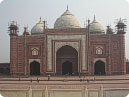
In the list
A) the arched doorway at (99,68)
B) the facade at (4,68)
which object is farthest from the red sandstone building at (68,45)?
the facade at (4,68)

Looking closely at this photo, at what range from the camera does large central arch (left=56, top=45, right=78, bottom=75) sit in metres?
21.9

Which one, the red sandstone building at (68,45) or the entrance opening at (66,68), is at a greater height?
the red sandstone building at (68,45)

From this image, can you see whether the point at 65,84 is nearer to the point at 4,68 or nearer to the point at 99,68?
the point at 99,68

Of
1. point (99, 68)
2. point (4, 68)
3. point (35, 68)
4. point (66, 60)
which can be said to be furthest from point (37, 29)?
point (99, 68)

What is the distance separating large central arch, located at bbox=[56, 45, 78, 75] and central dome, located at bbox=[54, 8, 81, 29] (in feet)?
6.68

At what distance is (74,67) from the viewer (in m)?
22.0

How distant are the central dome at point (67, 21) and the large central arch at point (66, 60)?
204cm

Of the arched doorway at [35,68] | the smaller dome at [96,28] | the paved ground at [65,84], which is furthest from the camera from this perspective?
the smaller dome at [96,28]

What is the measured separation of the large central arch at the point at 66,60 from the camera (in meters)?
21.9

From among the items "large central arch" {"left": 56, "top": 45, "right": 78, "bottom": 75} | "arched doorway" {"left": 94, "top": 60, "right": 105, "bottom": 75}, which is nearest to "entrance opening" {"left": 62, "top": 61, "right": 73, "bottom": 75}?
"large central arch" {"left": 56, "top": 45, "right": 78, "bottom": 75}

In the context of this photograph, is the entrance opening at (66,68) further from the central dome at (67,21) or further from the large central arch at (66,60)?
the central dome at (67,21)

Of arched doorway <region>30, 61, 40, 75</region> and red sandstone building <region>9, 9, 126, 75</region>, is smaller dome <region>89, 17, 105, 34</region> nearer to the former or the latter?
red sandstone building <region>9, 9, 126, 75</region>

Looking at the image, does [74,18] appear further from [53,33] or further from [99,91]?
[99,91]

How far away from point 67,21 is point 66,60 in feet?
12.3
